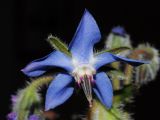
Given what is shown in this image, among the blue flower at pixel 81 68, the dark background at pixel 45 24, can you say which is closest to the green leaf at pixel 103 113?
the blue flower at pixel 81 68

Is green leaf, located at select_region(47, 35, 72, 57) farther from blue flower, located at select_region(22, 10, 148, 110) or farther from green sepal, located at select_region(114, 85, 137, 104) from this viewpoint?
green sepal, located at select_region(114, 85, 137, 104)

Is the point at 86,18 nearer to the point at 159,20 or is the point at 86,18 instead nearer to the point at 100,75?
the point at 100,75

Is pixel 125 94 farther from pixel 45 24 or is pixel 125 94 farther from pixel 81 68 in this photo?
pixel 45 24

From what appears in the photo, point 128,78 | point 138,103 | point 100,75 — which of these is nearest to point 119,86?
point 128,78

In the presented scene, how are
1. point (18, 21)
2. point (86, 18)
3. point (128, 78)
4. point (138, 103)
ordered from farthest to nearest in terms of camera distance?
point (138, 103) < point (18, 21) < point (128, 78) < point (86, 18)

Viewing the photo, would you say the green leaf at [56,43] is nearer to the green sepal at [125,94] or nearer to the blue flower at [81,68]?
the blue flower at [81,68]

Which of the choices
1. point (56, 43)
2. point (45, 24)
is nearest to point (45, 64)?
point (56, 43)
